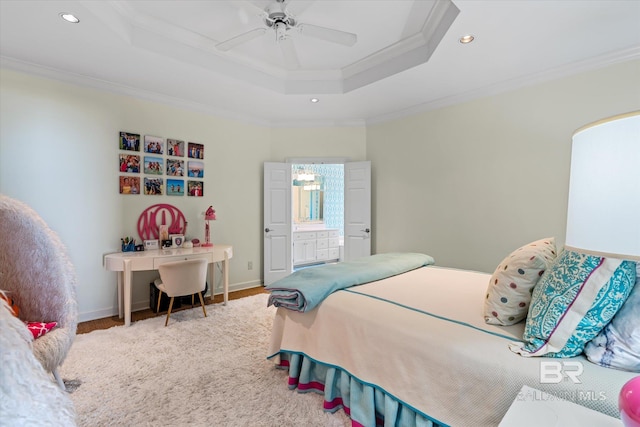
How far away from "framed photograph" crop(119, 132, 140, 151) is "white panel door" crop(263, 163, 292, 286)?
1.72 meters

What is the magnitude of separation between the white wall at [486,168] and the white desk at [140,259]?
7.93ft

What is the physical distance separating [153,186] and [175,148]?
0.57 m

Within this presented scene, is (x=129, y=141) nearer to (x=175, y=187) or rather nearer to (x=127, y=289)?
(x=175, y=187)

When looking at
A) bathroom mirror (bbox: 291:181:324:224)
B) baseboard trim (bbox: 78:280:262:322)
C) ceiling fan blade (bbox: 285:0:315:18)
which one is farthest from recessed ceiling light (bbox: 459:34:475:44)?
bathroom mirror (bbox: 291:181:324:224)

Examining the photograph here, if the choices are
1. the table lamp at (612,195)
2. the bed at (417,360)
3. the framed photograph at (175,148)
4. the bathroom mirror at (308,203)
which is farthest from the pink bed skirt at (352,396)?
the bathroom mirror at (308,203)

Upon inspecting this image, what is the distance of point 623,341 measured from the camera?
1.00m

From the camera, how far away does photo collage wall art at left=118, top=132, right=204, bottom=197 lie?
11.3 ft

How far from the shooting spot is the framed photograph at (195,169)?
394 centimetres

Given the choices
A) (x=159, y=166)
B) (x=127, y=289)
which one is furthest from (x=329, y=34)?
(x=127, y=289)

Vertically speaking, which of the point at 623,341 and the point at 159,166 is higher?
the point at 159,166

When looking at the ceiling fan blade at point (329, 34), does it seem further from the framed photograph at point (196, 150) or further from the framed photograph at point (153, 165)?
the framed photograph at point (153, 165)

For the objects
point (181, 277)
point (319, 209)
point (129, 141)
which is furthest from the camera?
point (319, 209)

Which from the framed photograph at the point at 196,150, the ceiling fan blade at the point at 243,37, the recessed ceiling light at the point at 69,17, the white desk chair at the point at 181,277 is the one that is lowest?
the white desk chair at the point at 181,277

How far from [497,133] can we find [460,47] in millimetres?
1220
